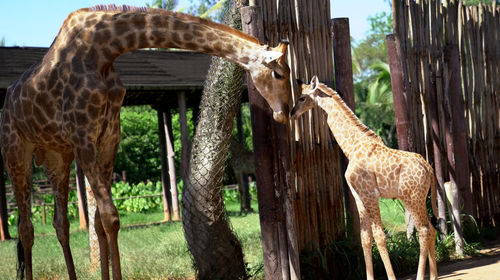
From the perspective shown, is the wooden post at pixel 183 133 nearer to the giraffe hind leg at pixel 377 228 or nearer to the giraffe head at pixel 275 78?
the giraffe hind leg at pixel 377 228

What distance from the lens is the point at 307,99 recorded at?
4.84m

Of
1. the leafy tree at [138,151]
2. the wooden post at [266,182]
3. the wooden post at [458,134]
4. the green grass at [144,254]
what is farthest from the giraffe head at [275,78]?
the leafy tree at [138,151]

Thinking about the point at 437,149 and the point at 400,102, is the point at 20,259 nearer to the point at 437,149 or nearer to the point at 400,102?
the point at 400,102

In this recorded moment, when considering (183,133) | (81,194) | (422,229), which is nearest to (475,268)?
(422,229)

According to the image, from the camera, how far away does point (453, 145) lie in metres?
7.34

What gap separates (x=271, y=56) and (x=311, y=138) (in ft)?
5.39

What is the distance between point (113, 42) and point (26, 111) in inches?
34.6

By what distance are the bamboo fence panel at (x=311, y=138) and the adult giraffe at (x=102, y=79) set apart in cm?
121

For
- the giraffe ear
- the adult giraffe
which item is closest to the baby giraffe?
the adult giraffe

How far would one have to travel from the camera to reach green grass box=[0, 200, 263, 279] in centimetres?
668

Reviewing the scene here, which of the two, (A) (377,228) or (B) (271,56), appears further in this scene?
(A) (377,228)

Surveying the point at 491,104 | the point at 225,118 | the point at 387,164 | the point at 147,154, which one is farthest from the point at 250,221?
the point at 147,154

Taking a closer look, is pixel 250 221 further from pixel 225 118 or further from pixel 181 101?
pixel 225 118

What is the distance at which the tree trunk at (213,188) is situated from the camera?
19.5 ft
